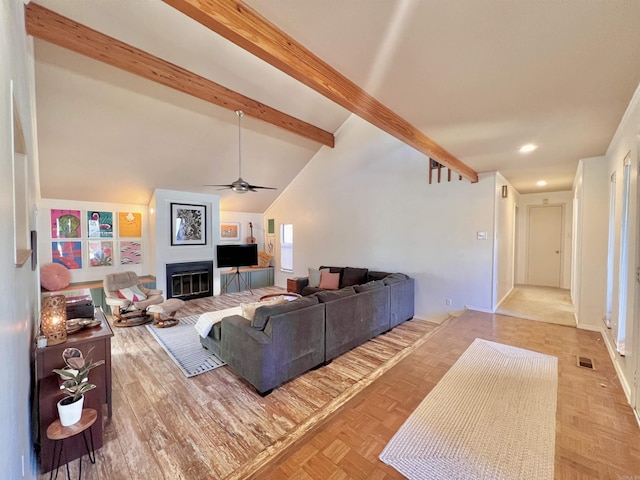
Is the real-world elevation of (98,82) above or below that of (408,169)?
above

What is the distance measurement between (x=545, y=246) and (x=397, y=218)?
A: 15.0 ft

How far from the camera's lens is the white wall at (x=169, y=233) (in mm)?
5980

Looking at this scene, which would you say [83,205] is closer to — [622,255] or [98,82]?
[98,82]

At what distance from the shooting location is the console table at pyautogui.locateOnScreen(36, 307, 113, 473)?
1.79 metres

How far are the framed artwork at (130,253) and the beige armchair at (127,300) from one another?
3.94 ft

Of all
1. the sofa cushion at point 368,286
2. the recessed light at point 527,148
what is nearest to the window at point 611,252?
the recessed light at point 527,148

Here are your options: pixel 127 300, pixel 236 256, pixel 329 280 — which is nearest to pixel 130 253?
pixel 127 300

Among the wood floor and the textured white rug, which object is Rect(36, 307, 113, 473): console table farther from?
the textured white rug

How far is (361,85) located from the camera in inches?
81.0

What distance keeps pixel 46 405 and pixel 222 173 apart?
505 centimetres

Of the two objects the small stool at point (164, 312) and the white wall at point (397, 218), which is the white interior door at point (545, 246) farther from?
the small stool at point (164, 312)

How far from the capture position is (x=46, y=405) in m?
1.79

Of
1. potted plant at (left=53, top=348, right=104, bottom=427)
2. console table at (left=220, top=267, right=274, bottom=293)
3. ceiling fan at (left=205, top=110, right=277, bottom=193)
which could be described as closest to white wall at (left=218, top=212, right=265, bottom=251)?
console table at (left=220, top=267, right=274, bottom=293)

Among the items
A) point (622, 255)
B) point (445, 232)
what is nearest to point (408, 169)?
point (445, 232)
